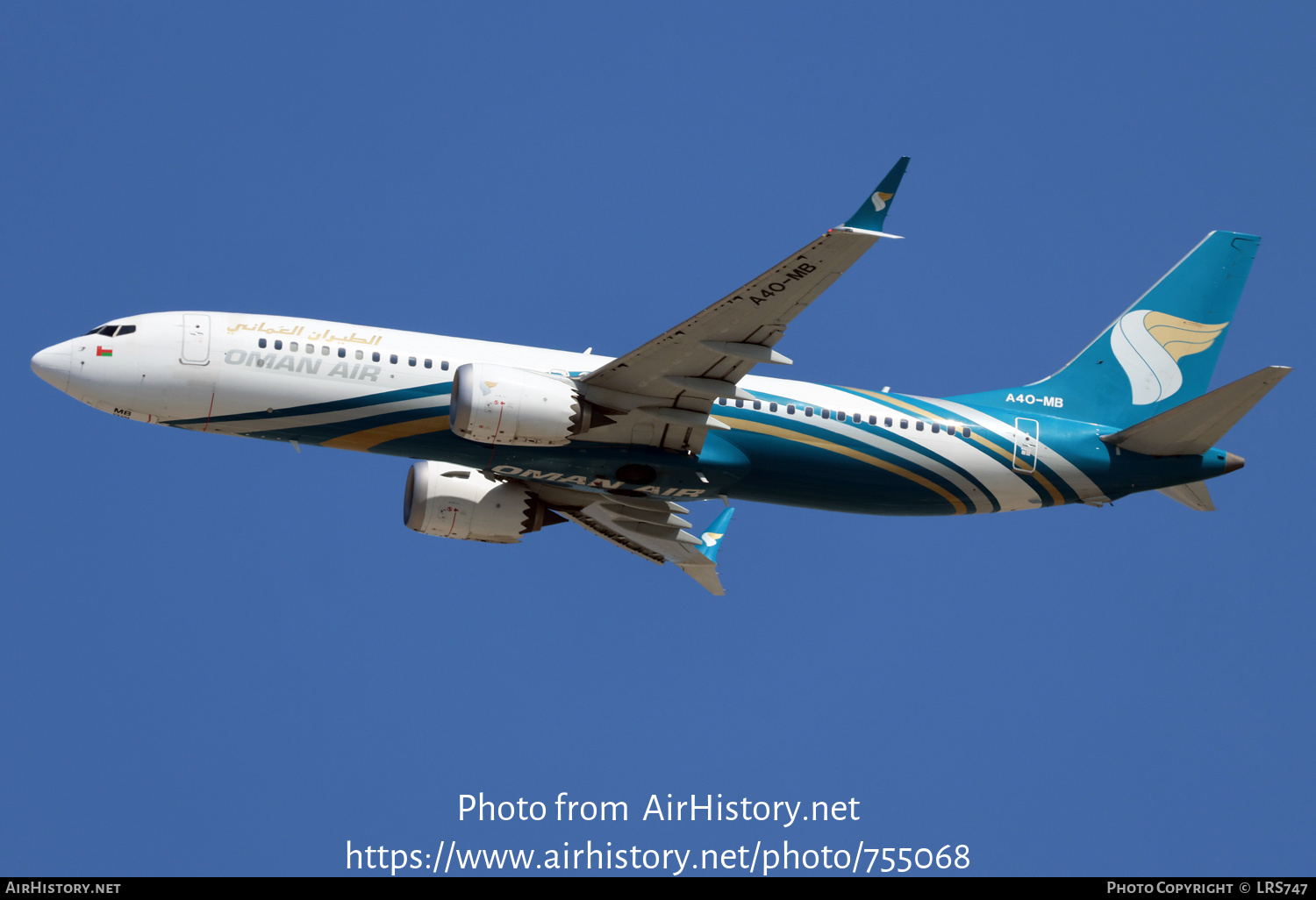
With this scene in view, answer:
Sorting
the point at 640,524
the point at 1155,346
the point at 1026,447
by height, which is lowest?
the point at 640,524

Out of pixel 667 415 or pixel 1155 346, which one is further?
pixel 1155 346

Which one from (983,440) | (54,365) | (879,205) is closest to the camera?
(879,205)

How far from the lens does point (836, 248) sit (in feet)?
92.7

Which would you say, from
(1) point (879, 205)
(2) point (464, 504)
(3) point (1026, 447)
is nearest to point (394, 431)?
(2) point (464, 504)

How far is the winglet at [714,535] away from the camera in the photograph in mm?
42281

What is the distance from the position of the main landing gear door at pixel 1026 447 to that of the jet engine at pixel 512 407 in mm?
12740

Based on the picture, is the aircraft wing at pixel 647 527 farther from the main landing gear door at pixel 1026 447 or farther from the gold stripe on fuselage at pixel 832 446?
the main landing gear door at pixel 1026 447

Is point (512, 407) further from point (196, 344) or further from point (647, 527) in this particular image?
point (647, 527)

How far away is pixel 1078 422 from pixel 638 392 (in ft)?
44.8

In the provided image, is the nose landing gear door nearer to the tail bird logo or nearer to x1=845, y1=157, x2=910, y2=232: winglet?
x1=845, y1=157, x2=910, y2=232: winglet

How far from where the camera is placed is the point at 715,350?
1238 inches

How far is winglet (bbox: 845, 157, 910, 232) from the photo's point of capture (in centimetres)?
2698

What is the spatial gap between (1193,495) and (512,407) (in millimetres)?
19832

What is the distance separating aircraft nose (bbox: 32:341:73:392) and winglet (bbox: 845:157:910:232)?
1950 cm
